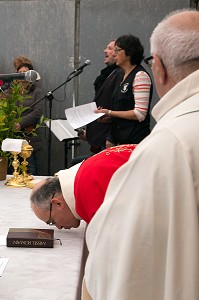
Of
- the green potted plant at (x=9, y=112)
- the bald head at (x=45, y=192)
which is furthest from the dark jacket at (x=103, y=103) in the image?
the bald head at (x=45, y=192)

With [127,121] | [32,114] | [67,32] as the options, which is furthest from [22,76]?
[67,32]

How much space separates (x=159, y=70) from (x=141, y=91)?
232 centimetres

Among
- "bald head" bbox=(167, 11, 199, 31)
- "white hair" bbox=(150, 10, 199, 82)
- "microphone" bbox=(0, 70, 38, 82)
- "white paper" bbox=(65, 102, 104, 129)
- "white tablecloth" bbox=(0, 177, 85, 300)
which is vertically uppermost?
"bald head" bbox=(167, 11, 199, 31)

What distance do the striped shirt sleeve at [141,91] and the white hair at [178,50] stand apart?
7.54ft

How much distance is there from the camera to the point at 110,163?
1789 millimetres

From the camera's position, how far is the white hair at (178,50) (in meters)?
1.18

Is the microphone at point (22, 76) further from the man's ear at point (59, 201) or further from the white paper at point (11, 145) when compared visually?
the man's ear at point (59, 201)

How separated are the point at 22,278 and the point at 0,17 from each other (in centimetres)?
448

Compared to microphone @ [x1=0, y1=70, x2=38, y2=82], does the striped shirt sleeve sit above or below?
below

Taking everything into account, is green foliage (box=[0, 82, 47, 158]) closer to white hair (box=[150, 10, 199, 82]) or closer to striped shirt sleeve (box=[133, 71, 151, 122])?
striped shirt sleeve (box=[133, 71, 151, 122])

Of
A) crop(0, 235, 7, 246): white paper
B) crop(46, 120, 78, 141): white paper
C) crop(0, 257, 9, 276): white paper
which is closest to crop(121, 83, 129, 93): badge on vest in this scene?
crop(46, 120, 78, 141): white paper

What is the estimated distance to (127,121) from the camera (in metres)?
3.70

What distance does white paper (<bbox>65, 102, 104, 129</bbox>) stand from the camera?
3.58m

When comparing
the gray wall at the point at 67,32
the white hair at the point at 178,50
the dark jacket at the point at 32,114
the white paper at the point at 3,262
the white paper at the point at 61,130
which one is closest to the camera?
the white hair at the point at 178,50
